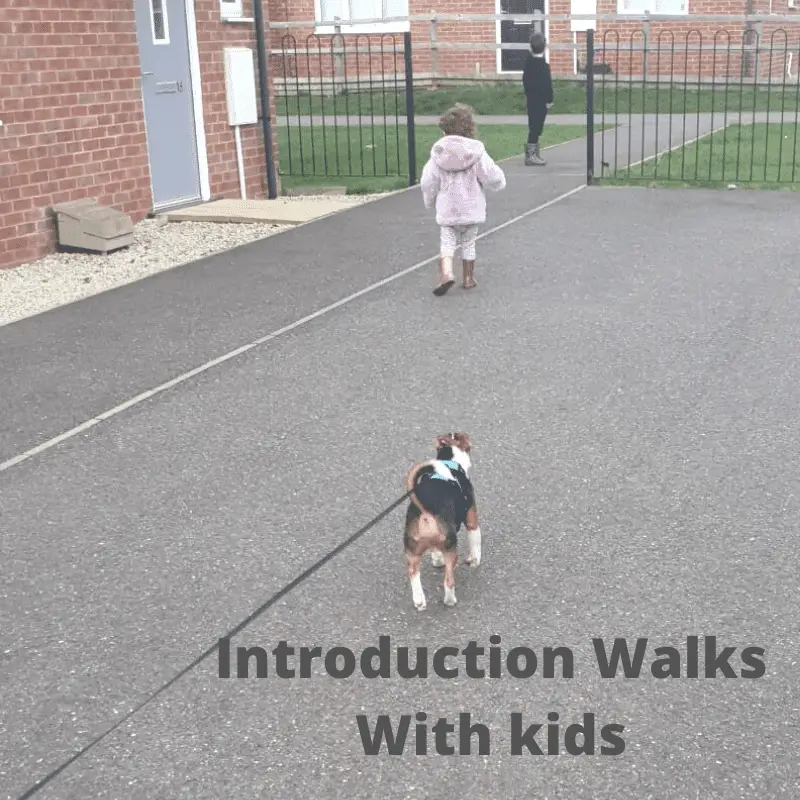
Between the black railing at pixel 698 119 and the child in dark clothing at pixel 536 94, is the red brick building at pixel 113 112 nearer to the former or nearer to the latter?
the child in dark clothing at pixel 536 94

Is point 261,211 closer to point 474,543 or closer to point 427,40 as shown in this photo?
point 474,543

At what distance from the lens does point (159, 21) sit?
12961 millimetres

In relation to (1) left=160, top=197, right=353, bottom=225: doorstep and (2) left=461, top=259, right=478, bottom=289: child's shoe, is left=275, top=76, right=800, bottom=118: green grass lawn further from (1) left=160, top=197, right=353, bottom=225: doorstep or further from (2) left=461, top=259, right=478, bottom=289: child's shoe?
(2) left=461, top=259, right=478, bottom=289: child's shoe

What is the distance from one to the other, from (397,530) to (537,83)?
12.3 meters

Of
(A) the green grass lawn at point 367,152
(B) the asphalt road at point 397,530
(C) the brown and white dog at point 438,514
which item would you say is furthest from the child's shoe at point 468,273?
(A) the green grass lawn at point 367,152

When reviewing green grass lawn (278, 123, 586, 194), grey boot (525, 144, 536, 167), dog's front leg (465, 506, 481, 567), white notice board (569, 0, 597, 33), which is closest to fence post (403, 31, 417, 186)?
green grass lawn (278, 123, 586, 194)

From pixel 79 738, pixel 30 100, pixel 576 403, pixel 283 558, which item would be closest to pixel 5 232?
pixel 30 100

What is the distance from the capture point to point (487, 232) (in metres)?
11.5

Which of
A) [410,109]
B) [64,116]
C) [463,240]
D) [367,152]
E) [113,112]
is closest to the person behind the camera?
[463,240]

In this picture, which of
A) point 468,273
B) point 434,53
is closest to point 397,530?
point 468,273

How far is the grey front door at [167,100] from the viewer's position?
12.8m

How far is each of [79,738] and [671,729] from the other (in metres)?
1.71

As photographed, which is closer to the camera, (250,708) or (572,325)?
(250,708)

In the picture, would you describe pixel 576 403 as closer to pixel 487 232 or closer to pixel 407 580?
pixel 407 580
